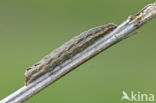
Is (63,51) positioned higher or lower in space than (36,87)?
higher

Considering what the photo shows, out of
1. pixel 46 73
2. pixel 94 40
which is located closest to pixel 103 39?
pixel 94 40

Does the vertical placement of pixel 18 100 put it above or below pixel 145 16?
below

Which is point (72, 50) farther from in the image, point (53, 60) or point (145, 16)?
point (145, 16)

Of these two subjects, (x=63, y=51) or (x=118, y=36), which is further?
(x=63, y=51)

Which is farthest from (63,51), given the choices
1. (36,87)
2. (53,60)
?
(36,87)

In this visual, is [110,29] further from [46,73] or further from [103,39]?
[46,73]

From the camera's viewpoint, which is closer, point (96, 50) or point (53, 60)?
point (96, 50)
